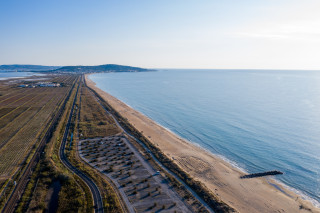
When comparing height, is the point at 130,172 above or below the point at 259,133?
above

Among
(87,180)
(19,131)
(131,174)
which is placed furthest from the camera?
(19,131)

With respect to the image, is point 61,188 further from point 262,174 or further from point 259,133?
point 259,133

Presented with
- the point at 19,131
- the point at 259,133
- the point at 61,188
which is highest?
the point at 19,131

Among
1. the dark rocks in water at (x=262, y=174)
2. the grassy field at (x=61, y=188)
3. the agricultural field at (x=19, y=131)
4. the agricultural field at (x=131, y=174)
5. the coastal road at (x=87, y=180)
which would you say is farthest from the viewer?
the dark rocks in water at (x=262, y=174)

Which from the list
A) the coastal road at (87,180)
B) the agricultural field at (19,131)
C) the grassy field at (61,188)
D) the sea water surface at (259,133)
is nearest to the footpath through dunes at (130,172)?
the grassy field at (61,188)

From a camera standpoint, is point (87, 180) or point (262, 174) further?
point (262, 174)

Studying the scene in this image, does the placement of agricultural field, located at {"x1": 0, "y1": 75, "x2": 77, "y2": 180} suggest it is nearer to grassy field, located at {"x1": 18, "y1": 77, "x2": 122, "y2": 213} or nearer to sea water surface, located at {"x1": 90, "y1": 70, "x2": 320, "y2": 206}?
grassy field, located at {"x1": 18, "y1": 77, "x2": 122, "y2": 213}

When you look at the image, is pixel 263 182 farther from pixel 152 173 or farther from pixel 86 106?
pixel 86 106

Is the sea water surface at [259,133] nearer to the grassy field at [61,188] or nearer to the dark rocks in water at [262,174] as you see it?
the dark rocks in water at [262,174]

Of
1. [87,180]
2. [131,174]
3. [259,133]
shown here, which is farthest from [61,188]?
[259,133]
